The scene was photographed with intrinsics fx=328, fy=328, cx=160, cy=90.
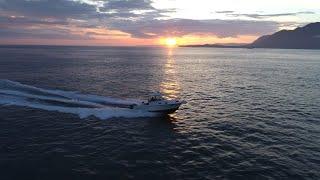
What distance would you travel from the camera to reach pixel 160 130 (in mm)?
54281

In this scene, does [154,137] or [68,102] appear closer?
[154,137]

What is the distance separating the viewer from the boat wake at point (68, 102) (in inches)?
2427

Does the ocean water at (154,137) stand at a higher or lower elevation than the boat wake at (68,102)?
lower

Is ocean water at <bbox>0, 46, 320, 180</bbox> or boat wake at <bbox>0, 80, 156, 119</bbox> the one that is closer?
ocean water at <bbox>0, 46, 320, 180</bbox>

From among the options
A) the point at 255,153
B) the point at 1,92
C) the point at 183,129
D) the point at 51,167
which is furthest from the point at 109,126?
the point at 1,92

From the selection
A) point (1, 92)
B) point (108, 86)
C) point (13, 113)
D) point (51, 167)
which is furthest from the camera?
point (108, 86)

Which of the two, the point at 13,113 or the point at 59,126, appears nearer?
the point at 59,126

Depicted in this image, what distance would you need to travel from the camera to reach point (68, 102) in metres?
69.4

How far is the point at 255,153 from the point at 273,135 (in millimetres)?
9155

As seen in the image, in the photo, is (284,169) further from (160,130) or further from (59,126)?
(59,126)

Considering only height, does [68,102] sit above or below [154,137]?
above

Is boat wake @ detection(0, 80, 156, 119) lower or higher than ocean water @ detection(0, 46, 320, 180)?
higher

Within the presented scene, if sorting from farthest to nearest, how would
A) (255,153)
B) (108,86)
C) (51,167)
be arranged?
1. (108,86)
2. (255,153)
3. (51,167)

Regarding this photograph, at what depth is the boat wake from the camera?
61.7 metres
